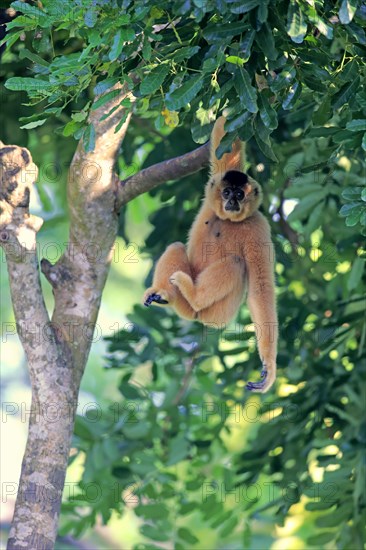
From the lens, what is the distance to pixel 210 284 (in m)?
5.82

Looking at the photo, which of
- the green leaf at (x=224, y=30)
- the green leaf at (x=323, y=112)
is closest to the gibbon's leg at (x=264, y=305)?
the green leaf at (x=323, y=112)

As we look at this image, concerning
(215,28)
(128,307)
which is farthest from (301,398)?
(128,307)

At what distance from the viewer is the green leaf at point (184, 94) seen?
380 centimetres

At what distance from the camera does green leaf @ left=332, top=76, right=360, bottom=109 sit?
407 cm

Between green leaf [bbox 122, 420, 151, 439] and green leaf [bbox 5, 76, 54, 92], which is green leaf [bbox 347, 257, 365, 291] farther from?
green leaf [bbox 5, 76, 54, 92]

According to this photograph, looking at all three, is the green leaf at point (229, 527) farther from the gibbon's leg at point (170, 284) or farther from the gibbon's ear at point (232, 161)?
the gibbon's ear at point (232, 161)

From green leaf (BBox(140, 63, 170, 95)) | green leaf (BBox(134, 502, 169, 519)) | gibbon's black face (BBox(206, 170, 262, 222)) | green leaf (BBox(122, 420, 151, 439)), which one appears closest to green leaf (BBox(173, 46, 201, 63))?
green leaf (BBox(140, 63, 170, 95))

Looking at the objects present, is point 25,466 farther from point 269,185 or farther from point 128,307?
point 128,307

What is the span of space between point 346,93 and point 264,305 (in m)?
1.93

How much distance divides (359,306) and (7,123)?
274 centimetres

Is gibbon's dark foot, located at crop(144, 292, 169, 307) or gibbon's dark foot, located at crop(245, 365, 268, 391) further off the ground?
gibbon's dark foot, located at crop(144, 292, 169, 307)

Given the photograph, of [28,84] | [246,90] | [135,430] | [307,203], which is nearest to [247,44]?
[246,90]

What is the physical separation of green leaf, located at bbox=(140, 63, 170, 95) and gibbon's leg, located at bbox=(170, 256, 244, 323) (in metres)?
2.01

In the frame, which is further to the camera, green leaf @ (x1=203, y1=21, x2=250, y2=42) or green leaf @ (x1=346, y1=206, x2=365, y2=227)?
green leaf @ (x1=346, y1=206, x2=365, y2=227)
